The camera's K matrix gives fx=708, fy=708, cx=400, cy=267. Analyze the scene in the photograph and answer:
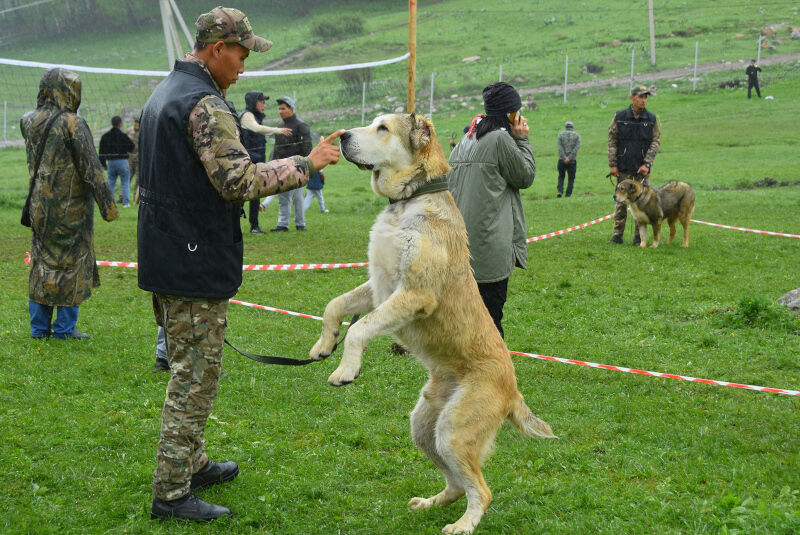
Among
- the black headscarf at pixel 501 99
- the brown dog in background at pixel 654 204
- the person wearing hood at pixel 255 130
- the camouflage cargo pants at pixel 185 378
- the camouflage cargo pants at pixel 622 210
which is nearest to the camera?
the camouflage cargo pants at pixel 185 378

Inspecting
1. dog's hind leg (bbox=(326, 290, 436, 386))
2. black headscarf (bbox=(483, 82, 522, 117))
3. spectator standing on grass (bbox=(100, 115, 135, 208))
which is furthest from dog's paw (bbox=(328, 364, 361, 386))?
spectator standing on grass (bbox=(100, 115, 135, 208))

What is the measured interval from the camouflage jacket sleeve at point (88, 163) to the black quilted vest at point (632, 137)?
8.64 m

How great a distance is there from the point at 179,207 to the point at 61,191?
3.88m

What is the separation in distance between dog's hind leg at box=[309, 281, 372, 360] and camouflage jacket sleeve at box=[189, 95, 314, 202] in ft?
2.88

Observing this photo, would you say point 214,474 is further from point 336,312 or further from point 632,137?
point 632,137

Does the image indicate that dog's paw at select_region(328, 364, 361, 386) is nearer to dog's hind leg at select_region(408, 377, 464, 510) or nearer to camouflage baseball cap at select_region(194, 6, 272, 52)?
dog's hind leg at select_region(408, 377, 464, 510)

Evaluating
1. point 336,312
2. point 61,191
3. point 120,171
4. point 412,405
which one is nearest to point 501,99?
point 336,312

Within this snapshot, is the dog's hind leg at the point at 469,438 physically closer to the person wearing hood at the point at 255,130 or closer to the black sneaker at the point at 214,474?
the black sneaker at the point at 214,474

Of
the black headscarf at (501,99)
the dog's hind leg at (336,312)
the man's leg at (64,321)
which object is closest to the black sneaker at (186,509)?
the dog's hind leg at (336,312)

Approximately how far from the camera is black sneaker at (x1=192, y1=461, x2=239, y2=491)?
165 inches

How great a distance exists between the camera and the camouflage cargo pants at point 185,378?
3.66m

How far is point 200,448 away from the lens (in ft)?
13.4

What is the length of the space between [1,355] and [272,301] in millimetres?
3201

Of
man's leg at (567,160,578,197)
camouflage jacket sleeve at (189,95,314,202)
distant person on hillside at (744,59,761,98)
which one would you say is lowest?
man's leg at (567,160,578,197)
